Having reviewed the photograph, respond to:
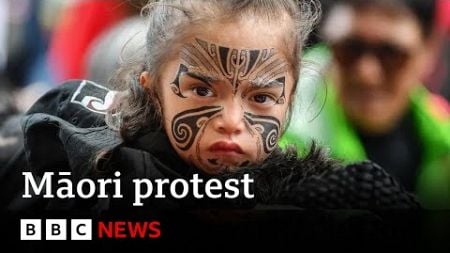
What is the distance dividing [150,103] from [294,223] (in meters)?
0.73

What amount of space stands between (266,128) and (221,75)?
10.5 inches

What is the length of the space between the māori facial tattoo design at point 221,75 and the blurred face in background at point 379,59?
0.25 m

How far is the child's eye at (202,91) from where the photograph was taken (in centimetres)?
492

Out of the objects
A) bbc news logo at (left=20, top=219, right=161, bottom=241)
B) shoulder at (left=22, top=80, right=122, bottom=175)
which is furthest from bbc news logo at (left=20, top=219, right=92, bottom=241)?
shoulder at (left=22, top=80, right=122, bottom=175)

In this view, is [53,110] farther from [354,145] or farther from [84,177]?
[354,145]

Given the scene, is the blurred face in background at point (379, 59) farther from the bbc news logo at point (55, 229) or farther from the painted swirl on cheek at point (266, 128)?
the bbc news logo at point (55, 229)

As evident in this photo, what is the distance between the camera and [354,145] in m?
5.03

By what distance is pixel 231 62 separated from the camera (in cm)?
490

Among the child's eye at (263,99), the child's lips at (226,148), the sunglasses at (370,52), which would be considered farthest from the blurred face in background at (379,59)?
the child's lips at (226,148)

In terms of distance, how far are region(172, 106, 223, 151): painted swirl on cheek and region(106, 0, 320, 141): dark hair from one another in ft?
0.29

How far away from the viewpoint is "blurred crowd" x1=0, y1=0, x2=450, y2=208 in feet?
16.3

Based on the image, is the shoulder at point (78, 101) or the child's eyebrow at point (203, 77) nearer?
the child's eyebrow at point (203, 77)

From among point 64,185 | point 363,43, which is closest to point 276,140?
point 363,43

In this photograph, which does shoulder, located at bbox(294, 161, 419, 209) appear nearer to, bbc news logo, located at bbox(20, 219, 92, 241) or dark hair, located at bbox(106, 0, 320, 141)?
dark hair, located at bbox(106, 0, 320, 141)
